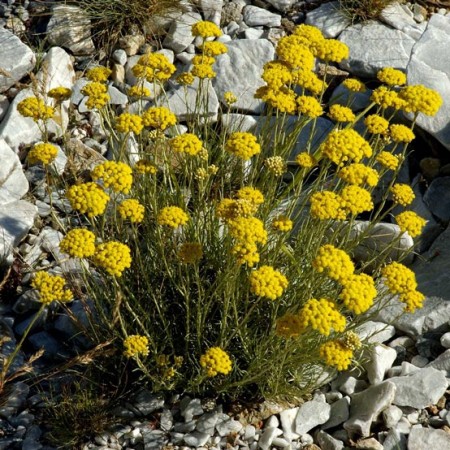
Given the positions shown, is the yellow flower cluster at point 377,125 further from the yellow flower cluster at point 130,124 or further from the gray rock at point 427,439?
the gray rock at point 427,439

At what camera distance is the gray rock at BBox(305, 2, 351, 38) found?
21.3 ft

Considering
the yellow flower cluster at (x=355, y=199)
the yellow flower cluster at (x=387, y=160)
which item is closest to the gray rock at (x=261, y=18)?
the yellow flower cluster at (x=387, y=160)

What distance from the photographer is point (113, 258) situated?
10.3ft

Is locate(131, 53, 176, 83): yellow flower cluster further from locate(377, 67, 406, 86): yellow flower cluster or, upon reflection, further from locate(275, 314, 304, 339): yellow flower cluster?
locate(275, 314, 304, 339): yellow flower cluster

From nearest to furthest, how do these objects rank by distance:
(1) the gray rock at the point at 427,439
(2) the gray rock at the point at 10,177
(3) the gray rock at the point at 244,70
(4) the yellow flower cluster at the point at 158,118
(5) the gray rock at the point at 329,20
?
(4) the yellow flower cluster at the point at 158,118 → (1) the gray rock at the point at 427,439 → (2) the gray rock at the point at 10,177 → (3) the gray rock at the point at 244,70 → (5) the gray rock at the point at 329,20

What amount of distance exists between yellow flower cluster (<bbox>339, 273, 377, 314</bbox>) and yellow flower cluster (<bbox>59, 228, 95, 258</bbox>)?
3.67 ft

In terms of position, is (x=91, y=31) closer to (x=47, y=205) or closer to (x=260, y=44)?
(x=260, y=44)

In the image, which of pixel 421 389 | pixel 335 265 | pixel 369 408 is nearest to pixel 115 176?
pixel 335 265

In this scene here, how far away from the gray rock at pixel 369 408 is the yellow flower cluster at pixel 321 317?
1051mm

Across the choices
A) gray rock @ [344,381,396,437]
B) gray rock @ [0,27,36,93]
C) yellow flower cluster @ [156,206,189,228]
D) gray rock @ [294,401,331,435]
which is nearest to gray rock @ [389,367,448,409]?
gray rock @ [344,381,396,437]

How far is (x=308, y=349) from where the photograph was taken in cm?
373

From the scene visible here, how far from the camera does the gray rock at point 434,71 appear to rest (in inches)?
211

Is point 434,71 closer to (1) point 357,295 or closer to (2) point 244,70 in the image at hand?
(2) point 244,70

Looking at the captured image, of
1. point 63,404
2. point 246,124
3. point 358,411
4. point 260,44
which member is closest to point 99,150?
point 246,124
